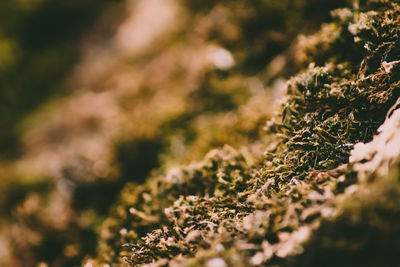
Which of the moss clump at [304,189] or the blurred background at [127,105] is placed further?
the blurred background at [127,105]

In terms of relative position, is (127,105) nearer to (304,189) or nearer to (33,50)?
(304,189)

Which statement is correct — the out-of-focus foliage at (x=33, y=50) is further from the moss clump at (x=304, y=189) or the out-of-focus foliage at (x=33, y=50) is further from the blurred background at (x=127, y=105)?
the moss clump at (x=304, y=189)

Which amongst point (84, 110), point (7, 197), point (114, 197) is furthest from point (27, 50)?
point (114, 197)

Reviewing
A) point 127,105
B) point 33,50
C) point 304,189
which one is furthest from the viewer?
point 33,50

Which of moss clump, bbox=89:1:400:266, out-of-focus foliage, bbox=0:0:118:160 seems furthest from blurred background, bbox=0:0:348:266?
moss clump, bbox=89:1:400:266

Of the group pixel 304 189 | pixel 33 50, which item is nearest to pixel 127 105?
pixel 304 189

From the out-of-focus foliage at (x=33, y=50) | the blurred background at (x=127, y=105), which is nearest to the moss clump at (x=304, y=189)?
the blurred background at (x=127, y=105)

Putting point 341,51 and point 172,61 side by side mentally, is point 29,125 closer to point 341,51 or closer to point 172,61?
point 172,61
